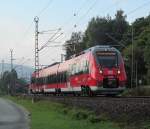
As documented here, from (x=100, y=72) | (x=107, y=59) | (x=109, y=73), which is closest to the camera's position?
(x=100, y=72)

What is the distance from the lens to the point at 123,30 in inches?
5231

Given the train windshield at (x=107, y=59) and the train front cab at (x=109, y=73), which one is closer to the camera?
the train front cab at (x=109, y=73)

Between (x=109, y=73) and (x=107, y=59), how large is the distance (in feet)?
4.37

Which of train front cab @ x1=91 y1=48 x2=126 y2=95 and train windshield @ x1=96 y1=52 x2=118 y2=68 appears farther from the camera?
Answer: train windshield @ x1=96 y1=52 x2=118 y2=68

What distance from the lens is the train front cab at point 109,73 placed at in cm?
3944

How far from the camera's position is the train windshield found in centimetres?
4047

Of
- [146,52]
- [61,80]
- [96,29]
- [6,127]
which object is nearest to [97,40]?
[96,29]

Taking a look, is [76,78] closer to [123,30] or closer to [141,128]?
[141,128]

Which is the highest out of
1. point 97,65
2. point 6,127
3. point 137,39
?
point 137,39

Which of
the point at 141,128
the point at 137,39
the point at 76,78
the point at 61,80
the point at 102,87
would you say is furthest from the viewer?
the point at 137,39

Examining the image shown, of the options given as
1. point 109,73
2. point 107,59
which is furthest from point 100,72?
point 107,59

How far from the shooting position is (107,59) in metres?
40.8

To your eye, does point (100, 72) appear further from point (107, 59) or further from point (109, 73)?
point (107, 59)

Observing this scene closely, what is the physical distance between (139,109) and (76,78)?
1033 inches
